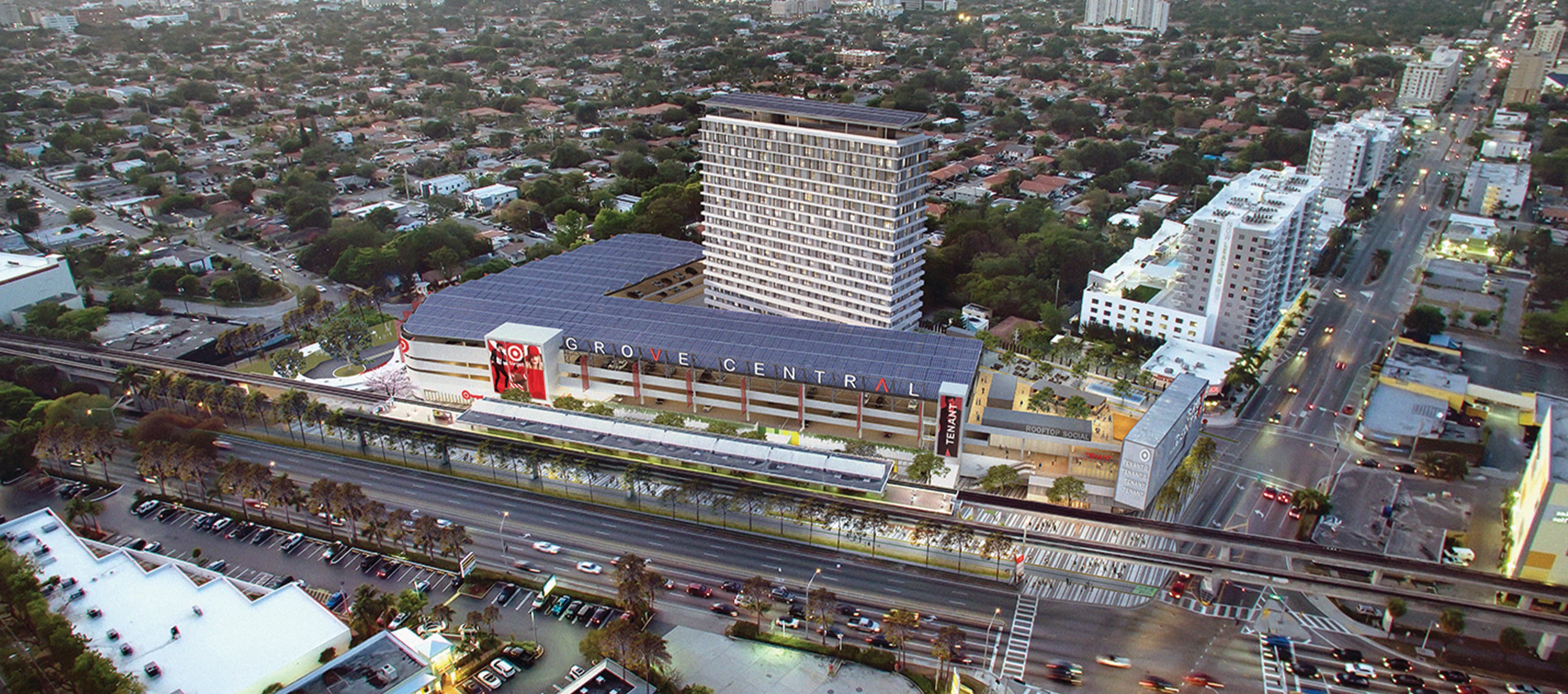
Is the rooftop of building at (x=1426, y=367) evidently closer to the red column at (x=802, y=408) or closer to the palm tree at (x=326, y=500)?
the red column at (x=802, y=408)

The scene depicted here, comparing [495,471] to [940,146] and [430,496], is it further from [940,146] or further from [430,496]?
[940,146]

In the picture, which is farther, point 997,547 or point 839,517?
point 839,517

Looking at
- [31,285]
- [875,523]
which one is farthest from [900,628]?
[31,285]

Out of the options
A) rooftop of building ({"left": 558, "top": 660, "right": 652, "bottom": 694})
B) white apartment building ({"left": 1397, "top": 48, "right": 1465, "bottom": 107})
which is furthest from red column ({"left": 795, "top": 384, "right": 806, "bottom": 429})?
white apartment building ({"left": 1397, "top": 48, "right": 1465, "bottom": 107})

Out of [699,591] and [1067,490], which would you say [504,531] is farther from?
[1067,490]

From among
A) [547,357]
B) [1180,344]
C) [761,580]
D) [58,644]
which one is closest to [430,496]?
[547,357]
